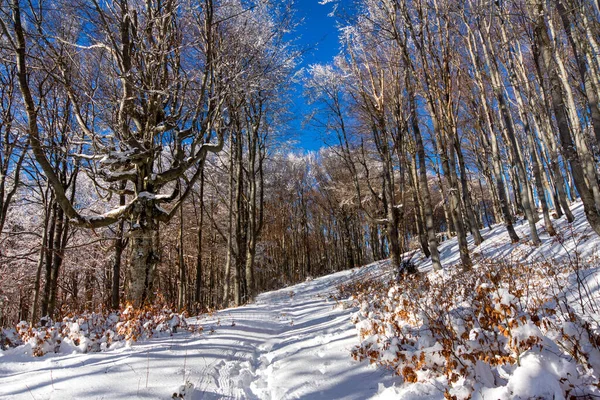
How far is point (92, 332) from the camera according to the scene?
459 cm

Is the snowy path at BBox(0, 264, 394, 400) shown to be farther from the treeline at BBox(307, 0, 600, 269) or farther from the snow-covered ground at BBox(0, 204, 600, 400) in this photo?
the treeline at BBox(307, 0, 600, 269)

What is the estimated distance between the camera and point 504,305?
2.65 m

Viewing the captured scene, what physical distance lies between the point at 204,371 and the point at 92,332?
2.16 metres

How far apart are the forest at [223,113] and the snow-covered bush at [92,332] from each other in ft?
2.60

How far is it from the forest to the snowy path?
2.20m

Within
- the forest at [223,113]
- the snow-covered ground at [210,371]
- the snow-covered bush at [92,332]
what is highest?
the forest at [223,113]

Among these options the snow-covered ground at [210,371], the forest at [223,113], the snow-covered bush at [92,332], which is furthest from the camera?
the forest at [223,113]

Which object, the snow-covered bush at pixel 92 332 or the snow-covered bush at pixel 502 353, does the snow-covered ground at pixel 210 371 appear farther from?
the snow-covered bush at pixel 502 353

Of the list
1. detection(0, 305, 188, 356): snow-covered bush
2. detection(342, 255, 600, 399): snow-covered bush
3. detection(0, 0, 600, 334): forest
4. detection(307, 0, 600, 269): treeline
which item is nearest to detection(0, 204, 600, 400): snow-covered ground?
detection(0, 305, 188, 356): snow-covered bush

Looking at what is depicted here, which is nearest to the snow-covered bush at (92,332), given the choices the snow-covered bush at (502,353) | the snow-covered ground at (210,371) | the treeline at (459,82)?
the snow-covered ground at (210,371)

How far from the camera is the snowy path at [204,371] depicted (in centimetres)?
279

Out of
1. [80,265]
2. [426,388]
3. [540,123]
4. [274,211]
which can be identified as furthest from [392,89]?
[274,211]

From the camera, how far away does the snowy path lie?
2785mm

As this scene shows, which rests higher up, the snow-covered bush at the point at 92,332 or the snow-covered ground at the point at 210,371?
the snow-covered bush at the point at 92,332
